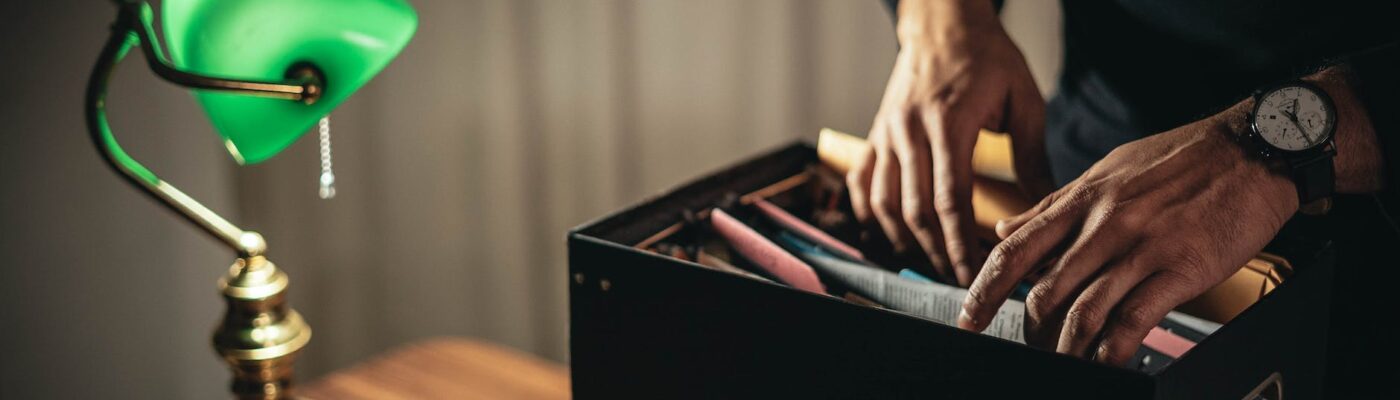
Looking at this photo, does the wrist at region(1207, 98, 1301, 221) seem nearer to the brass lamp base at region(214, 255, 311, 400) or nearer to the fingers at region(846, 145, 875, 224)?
the fingers at region(846, 145, 875, 224)

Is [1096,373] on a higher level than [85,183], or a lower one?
higher

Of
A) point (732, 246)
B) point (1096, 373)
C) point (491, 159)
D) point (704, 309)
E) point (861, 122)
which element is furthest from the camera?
point (491, 159)

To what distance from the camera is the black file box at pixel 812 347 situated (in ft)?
1.38

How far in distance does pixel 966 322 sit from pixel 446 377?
2.08ft

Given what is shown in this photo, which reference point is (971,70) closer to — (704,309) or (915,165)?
(915,165)

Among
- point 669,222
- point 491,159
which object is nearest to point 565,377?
point 669,222

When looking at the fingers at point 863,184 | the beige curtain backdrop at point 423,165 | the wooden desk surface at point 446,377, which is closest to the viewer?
the fingers at point 863,184

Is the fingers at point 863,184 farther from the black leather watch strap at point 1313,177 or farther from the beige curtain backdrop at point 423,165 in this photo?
the beige curtain backdrop at point 423,165

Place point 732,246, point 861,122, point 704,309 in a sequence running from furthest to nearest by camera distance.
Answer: point 861,122
point 732,246
point 704,309

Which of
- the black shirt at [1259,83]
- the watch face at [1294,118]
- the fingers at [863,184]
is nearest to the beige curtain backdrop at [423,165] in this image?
the black shirt at [1259,83]

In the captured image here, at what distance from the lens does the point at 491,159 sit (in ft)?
4.95

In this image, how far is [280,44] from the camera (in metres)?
0.64

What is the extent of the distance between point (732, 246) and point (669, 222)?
4cm

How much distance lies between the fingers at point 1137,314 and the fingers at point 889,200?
0.63ft
